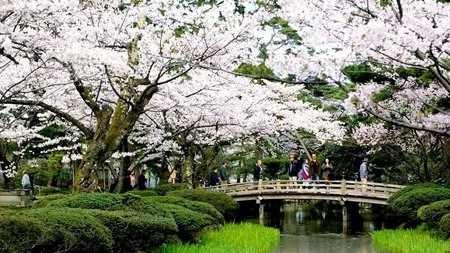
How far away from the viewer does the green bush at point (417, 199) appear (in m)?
13.8

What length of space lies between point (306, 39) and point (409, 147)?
41.7 feet

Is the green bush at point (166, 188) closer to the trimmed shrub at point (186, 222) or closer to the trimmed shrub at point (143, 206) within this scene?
the trimmed shrub at point (186, 222)

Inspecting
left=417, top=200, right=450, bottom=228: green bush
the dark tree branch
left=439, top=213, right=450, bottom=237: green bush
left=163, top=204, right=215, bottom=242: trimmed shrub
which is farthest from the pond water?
the dark tree branch

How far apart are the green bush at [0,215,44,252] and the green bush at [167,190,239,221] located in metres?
8.00

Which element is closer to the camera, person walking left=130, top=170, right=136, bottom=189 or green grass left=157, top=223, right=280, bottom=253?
green grass left=157, top=223, right=280, bottom=253

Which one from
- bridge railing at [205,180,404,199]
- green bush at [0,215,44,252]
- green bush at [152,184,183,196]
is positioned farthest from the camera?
bridge railing at [205,180,404,199]

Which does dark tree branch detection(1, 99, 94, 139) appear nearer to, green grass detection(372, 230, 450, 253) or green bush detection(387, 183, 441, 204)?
green grass detection(372, 230, 450, 253)

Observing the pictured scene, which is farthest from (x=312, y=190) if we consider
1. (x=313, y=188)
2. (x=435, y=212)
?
(x=435, y=212)

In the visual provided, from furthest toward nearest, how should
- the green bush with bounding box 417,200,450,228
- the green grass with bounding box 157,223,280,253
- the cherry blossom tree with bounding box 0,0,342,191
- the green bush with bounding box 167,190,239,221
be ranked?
1. the green bush with bounding box 167,190,239,221
2. the green bush with bounding box 417,200,450,228
3. the green grass with bounding box 157,223,280,253
4. the cherry blossom tree with bounding box 0,0,342,191

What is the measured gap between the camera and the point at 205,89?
14508 mm

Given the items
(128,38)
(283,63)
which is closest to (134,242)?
(283,63)

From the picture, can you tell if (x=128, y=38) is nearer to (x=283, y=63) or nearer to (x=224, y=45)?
(x=224, y=45)

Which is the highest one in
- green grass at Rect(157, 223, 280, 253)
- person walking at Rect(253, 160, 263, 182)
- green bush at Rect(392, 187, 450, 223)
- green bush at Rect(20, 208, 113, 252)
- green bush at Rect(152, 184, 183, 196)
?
person walking at Rect(253, 160, 263, 182)

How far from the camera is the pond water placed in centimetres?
1357
